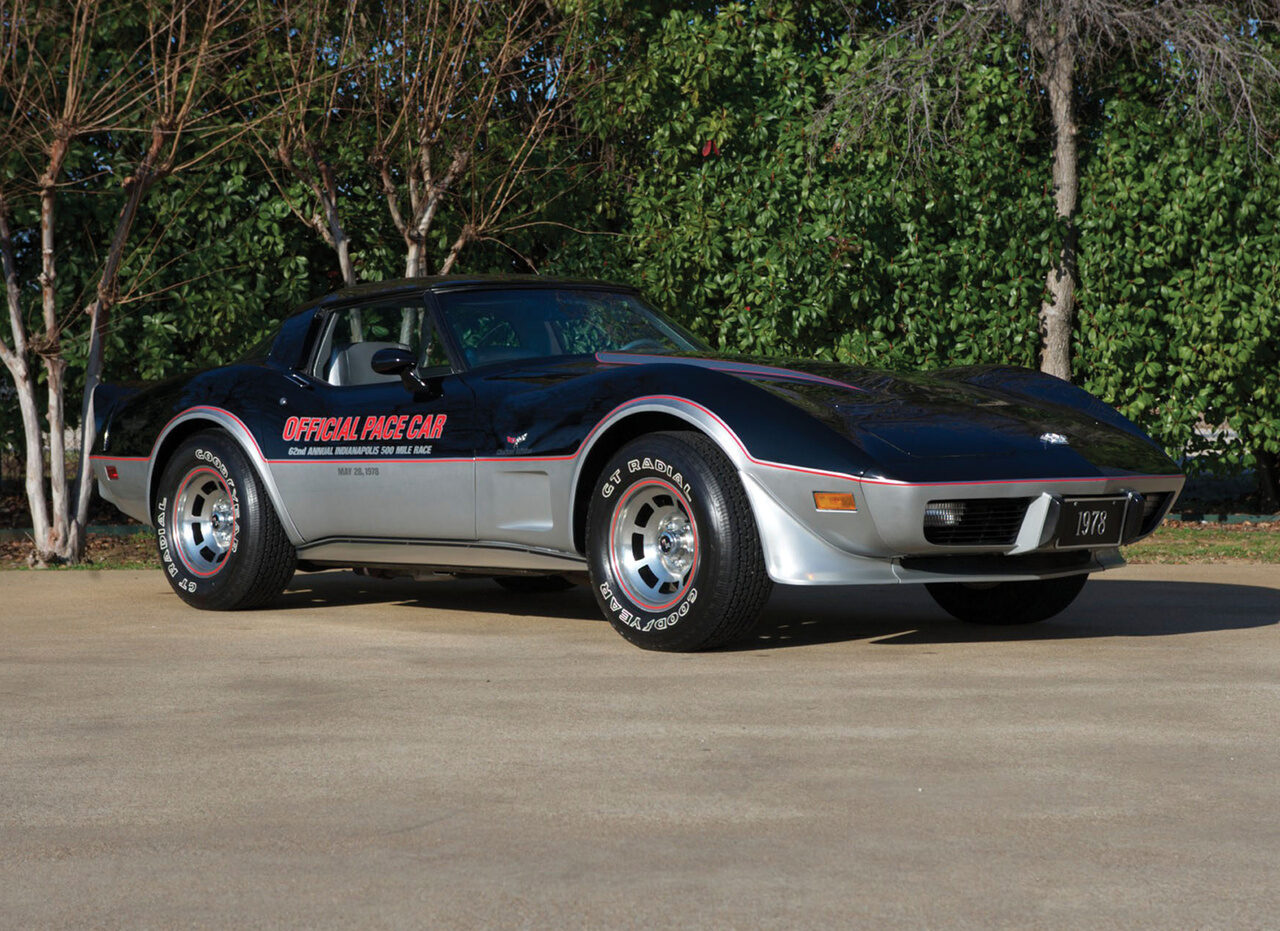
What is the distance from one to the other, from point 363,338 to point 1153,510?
11.5 feet

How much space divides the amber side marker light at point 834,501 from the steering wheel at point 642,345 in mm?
1646

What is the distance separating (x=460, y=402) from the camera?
6.98 m

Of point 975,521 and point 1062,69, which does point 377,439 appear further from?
point 1062,69

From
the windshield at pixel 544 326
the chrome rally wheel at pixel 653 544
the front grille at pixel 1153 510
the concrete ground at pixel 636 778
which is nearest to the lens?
the concrete ground at pixel 636 778

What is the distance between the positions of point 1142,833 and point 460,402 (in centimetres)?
396

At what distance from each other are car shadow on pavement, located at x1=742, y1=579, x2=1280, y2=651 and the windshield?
1.32 metres

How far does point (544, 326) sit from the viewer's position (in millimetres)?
7336

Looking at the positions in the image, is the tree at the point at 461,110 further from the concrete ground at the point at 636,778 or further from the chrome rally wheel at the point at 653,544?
the chrome rally wheel at the point at 653,544

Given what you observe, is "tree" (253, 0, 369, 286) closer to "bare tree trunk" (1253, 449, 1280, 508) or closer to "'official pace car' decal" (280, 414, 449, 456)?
"'official pace car' decal" (280, 414, 449, 456)

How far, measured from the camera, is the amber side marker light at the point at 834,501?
585cm

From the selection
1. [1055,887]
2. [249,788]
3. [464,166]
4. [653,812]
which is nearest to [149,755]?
[249,788]

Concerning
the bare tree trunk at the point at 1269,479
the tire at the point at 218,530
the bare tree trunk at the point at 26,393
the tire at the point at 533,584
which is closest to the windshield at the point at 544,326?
the tire at the point at 218,530

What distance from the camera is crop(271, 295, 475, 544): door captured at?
274 inches

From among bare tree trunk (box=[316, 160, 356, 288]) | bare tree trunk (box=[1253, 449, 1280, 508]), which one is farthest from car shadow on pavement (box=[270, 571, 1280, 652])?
bare tree trunk (box=[1253, 449, 1280, 508])
